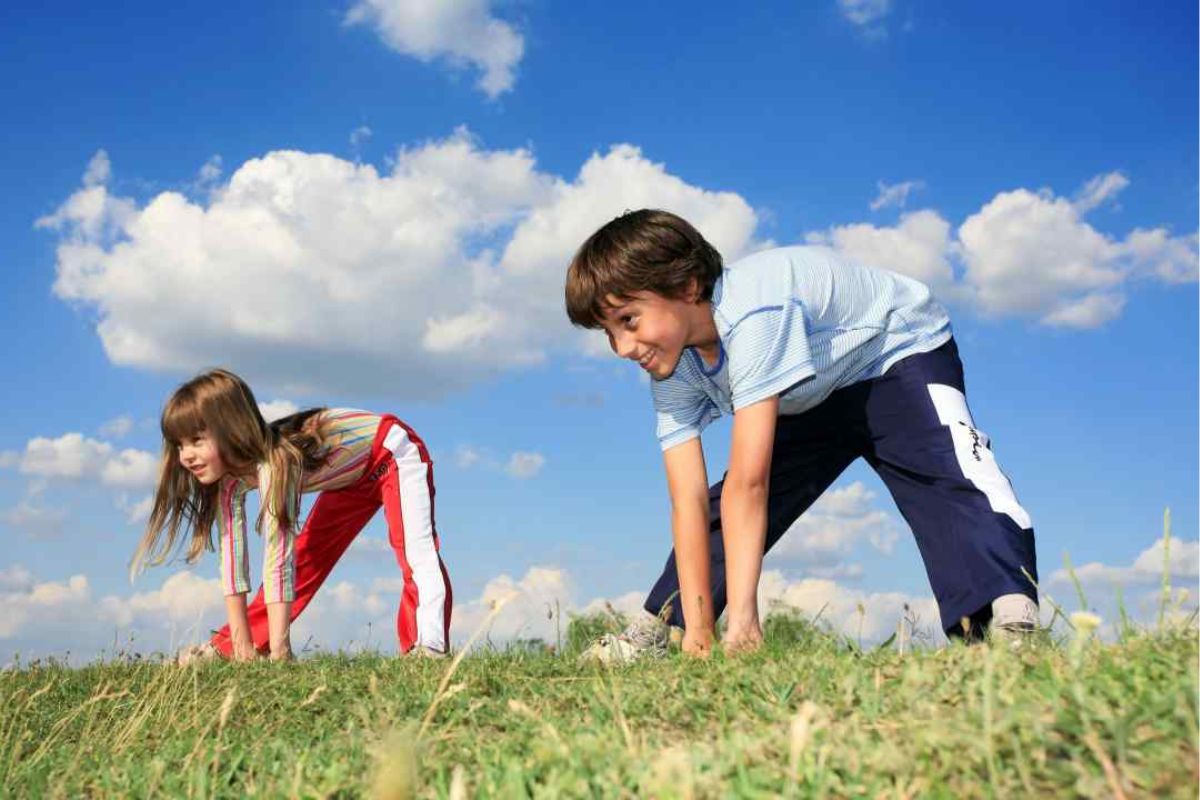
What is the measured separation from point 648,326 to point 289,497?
3.38 meters

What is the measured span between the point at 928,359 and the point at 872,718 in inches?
112

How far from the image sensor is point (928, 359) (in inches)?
210

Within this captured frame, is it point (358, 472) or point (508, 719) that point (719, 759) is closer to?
point (508, 719)

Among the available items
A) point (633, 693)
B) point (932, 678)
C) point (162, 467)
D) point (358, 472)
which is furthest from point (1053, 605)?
point (162, 467)

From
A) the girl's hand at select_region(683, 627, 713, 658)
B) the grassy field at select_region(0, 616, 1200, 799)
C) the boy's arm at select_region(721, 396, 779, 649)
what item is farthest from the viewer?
the girl's hand at select_region(683, 627, 713, 658)

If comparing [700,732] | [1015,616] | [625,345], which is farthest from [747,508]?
[700,732]

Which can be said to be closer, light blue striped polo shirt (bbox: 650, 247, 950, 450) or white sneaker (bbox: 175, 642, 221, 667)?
light blue striped polo shirt (bbox: 650, 247, 950, 450)

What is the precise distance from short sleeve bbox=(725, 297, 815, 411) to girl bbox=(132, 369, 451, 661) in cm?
329

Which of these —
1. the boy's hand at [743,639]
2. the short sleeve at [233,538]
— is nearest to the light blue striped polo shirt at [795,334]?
the boy's hand at [743,639]

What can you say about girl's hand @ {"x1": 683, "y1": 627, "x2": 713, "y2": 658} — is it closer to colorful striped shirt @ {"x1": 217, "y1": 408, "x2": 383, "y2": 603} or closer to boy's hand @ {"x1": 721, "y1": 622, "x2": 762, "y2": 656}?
boy's hand @ {"x1": 721, "y1": 622, "x2": 762, "y2": 656}

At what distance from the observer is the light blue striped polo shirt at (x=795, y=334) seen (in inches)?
187

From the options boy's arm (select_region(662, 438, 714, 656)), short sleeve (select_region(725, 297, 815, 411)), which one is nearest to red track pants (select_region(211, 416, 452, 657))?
boy's arm (select_region(662, 438, 714, 656))

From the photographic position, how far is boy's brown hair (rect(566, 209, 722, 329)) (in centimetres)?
492

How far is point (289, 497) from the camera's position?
722 centimetres
